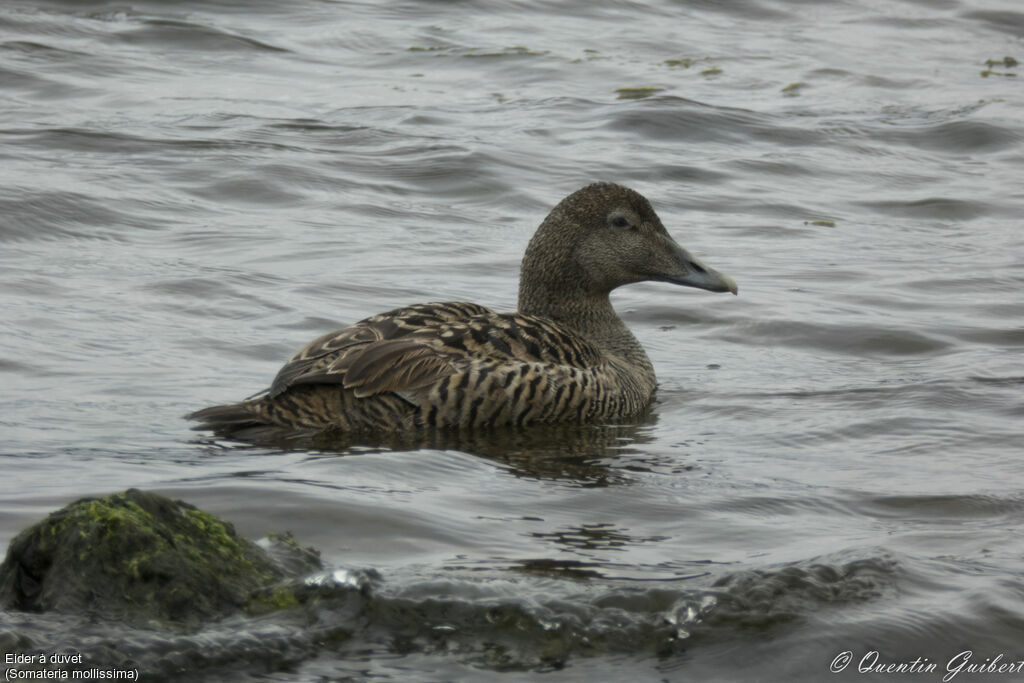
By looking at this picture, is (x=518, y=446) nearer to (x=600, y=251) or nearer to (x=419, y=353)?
(x=419, y=353)

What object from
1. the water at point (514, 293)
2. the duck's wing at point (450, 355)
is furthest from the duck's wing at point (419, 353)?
the water at point (514, 293)

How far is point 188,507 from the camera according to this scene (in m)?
4.28

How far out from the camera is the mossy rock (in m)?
3.99

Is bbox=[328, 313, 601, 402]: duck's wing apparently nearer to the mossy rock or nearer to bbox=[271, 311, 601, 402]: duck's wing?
bbox=[271, 311, 601, 402]: duck's wing

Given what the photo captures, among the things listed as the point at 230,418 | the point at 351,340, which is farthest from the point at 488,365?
the point at 230,418

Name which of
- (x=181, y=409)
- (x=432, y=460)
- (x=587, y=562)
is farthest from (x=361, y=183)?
(x=587, y=562)

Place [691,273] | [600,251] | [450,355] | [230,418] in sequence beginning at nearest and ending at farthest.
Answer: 1. [230,418]
2. [450,355]
3. [600,251]
4. [691,273]

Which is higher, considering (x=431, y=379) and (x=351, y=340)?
(x=351, y=340)

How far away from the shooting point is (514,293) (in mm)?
9094

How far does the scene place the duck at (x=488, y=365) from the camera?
633 centimetres

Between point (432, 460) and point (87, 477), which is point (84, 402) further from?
point (432, 460)

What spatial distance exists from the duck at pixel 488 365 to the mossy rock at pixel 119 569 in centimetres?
218

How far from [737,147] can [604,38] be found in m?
3.96

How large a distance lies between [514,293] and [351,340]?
269 centimetres
